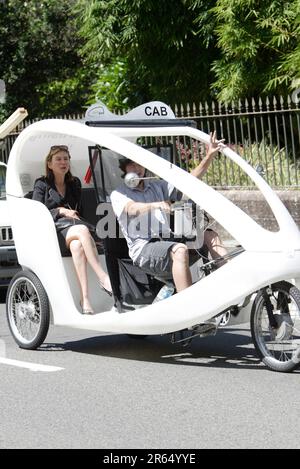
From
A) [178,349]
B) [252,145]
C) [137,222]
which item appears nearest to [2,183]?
[252,145]

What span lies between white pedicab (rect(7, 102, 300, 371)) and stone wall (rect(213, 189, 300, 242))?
21.6 ft

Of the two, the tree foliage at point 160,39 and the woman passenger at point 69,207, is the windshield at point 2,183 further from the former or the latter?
the tree foliage at point 160,39

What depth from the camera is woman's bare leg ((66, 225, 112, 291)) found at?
8711 mm

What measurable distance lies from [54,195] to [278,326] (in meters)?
2.53

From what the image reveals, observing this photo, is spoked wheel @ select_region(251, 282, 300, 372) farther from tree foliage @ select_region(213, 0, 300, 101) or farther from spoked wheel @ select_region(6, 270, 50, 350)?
tree foliage @ select_region(213, 0, 300, 101)

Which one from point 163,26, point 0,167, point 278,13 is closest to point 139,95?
point 163,26

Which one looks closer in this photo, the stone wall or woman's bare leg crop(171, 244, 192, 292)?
woman's bare leg crop(171, 244, 192, 292)

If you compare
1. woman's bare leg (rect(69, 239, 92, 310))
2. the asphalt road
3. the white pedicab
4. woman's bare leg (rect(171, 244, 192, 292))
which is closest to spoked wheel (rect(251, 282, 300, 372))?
the white pedicab

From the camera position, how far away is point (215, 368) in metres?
8.03

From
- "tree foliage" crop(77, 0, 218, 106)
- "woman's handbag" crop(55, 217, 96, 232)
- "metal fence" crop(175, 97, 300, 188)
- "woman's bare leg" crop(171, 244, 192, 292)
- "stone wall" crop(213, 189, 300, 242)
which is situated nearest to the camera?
"woman's bare leg" crop(171, 244, 192, 292)

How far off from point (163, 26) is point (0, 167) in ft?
28.8

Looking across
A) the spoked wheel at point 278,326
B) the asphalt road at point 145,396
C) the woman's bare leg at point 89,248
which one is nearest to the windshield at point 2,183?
the asphalt road at point 145,396

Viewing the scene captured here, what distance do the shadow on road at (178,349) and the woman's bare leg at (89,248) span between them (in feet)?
2.11
